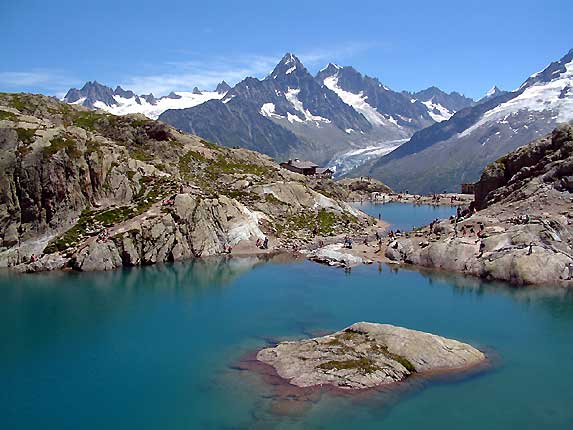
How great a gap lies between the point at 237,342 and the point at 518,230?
163 feet

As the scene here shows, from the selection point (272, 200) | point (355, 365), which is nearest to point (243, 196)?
point (272, 200)

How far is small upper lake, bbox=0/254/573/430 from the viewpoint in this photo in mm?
40719

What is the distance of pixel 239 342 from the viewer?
55.2m

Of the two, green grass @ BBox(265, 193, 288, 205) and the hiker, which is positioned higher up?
green grass @ BBox(265, 193, 288, 205)

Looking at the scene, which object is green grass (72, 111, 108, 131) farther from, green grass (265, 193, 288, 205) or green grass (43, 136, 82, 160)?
green grass (265, 193, 288, 205)

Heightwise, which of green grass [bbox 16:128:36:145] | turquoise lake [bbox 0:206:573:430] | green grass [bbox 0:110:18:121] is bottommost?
turquoise lake [bbox 0:206:573:430]

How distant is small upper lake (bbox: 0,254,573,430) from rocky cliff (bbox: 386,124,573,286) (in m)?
4.05

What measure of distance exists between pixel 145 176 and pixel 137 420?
68.9 meters

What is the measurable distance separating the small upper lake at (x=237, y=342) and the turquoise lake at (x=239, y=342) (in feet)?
0.52

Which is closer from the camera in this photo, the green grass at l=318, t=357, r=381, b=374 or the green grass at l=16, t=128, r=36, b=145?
the green grass at l=318, t=357, r=381, b=374

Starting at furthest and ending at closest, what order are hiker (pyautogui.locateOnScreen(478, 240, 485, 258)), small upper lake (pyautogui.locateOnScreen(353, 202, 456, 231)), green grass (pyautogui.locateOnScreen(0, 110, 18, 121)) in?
1. small upper lake (pyautogui.locateOnScreen(353, 202, 456, 231))
2. green grass (pyautogui.locateOnScreen(0, 110, 18, 121))
3. hiker (pyautogui.locateOnScreen(478, 240, 485, 258))

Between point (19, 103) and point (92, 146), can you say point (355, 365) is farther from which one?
point (19, 103)


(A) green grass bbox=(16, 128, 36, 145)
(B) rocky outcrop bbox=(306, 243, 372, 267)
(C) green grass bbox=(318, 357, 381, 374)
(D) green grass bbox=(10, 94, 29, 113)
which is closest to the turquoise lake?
(C) green grass bbox=(318, 357, 381, 374)

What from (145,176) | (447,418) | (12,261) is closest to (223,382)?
(447,418)
